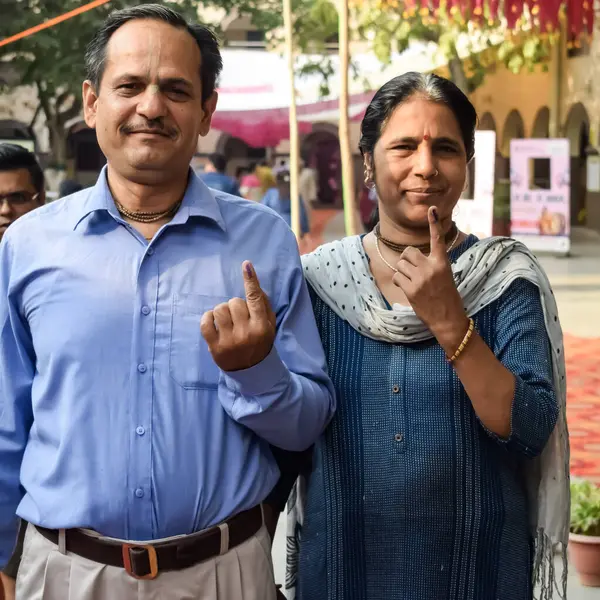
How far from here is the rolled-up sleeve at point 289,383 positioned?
2158 mm

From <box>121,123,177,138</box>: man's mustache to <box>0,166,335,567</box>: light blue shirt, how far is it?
0.16 metres

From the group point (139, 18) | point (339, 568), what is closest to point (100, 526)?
point (339, 568)

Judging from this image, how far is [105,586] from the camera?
224cm

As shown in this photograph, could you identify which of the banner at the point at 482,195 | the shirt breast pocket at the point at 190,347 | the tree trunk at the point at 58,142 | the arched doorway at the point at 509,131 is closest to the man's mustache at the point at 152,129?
the shirt breast pocket at the point at 190,347

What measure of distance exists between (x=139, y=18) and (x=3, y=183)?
5.30ft

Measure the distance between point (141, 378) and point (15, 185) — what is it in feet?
5.93

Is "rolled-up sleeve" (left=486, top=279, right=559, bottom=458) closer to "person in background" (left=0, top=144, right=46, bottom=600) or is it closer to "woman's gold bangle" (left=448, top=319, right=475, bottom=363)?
"woman's gold bangle" (left=448, top=319, right=475, bottom=363)

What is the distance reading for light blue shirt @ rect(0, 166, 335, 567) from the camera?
2.22 m

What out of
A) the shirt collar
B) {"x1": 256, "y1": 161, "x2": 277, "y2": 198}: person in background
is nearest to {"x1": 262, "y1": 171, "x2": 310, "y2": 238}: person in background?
{"x1": 256, "y1": 161, "x2": 277, "y2": 198}: person in background

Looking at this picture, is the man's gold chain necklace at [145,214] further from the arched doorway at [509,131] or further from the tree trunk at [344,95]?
the arched doorway at [509,131]

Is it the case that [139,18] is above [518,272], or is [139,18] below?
above

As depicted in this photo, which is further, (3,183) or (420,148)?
(3,183)

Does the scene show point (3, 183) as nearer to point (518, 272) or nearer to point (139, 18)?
point (139, 18)

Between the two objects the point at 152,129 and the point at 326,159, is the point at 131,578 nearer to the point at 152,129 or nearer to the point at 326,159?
the point at 152,129
